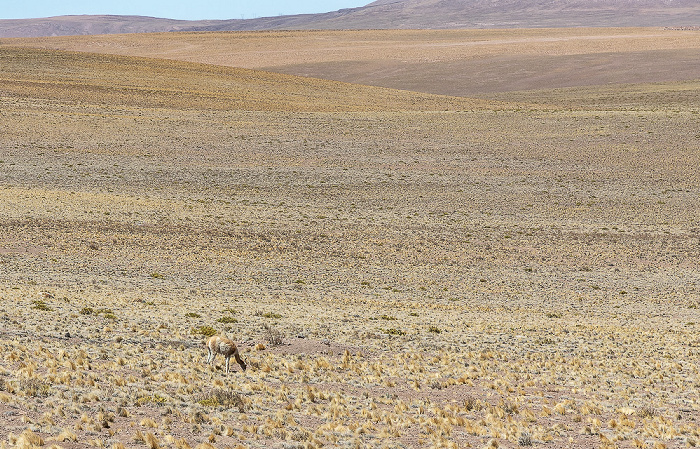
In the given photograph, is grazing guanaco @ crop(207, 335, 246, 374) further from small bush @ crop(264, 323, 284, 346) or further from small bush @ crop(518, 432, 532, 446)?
small bush @ crop(518, 432, 532, 446)

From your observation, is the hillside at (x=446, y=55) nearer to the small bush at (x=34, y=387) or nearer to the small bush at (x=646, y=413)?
the small bush at (x=646, y=413)

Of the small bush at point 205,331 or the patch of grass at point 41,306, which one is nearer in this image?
the small bush at point 205,331

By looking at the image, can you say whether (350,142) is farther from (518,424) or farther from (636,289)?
(518,424)

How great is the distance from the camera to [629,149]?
4469 cm

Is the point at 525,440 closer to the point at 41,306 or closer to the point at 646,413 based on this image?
the point at 646,413

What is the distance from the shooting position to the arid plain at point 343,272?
9812 millimetres

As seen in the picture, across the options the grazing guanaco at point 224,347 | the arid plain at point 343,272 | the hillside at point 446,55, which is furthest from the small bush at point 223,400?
the hillside at point 446,55

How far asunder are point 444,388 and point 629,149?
36977 mm

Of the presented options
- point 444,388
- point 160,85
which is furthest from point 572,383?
point 160,85

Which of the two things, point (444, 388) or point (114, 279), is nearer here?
point (444, 388)

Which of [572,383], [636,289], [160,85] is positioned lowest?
[636,289]

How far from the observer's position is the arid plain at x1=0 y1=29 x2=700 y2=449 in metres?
9.81

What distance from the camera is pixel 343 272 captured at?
2281cm

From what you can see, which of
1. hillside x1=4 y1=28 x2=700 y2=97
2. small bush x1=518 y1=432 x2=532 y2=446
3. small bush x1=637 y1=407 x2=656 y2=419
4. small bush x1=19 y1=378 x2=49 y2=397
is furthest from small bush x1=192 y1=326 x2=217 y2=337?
hillside x1=4 y1=28 x2=700 y2=97
